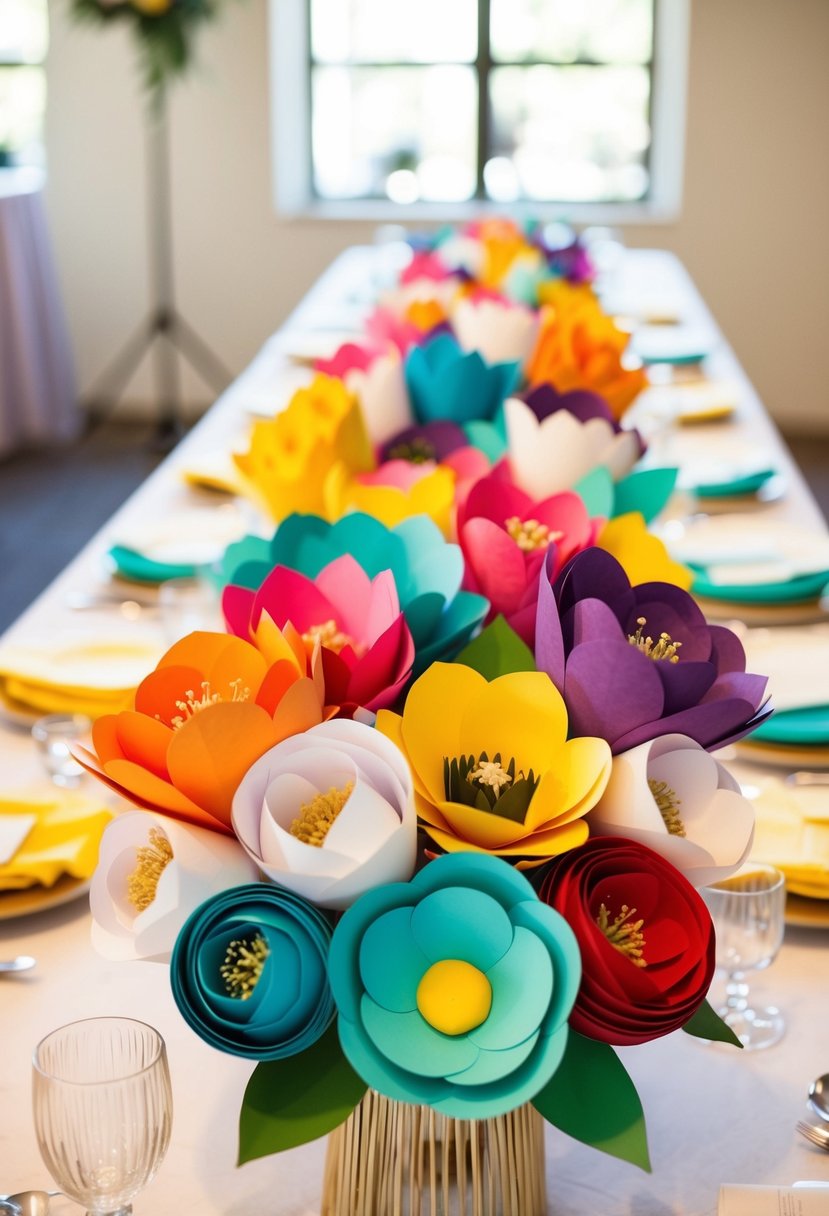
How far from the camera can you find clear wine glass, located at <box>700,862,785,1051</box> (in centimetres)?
96

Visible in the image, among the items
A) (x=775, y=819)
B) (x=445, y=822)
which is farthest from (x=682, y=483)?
(x=445, y=822)

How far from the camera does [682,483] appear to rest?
6.90ft

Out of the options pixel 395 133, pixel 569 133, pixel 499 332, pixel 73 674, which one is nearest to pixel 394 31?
pixel 395 133

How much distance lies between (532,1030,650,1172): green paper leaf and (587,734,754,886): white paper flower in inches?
4.0

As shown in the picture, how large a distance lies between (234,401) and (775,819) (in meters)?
1.82

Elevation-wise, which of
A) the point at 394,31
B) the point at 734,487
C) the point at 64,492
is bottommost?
the point at 64,492

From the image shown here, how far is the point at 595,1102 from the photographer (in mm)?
668

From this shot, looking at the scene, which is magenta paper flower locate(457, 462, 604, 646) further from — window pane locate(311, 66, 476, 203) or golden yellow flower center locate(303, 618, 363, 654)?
window pane locate(311, 66, 476, 203)

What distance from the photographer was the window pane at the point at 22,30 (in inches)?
238

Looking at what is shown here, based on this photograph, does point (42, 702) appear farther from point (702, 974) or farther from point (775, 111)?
point (775, 111)

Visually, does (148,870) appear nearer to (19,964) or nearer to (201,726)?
(201,726)

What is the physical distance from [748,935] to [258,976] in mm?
447

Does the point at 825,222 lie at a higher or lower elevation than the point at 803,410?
higher

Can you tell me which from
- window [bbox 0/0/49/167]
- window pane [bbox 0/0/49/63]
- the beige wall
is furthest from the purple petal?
window pane [bbox 0/0/49/63]
